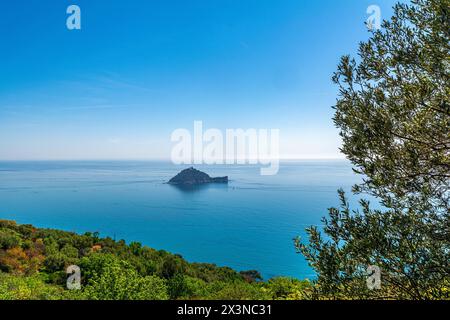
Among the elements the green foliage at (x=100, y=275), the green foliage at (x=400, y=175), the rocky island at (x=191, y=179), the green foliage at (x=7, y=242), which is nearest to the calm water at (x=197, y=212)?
the rocky island at (x=191, y=179)

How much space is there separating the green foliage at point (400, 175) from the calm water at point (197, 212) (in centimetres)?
4434

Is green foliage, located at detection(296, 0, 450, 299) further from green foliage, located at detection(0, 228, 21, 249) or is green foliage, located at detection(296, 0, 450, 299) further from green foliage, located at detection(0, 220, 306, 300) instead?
green foliage, located at detection(0, 228, 21, 249)

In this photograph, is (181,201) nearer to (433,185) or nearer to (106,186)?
(106,186)

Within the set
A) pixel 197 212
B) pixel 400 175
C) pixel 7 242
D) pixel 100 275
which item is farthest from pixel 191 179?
pixel 400 175

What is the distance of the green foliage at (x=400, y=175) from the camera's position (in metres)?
3.46

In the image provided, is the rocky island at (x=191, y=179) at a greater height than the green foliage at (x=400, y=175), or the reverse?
the green foliage at (x=400, y=175)

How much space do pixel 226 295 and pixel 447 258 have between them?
11.7 m

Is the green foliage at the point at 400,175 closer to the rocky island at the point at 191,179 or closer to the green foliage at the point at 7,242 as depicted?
the green foliage at the point at 7,242

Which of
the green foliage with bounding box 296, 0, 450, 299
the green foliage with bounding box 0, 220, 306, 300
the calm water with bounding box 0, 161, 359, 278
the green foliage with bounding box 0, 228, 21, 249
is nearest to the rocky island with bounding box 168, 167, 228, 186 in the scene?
the calm water with bounding box 0, 161, 359, 278

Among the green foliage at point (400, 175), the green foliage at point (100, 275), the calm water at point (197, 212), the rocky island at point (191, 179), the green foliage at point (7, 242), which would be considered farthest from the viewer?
the rocky island at point (191, 179)

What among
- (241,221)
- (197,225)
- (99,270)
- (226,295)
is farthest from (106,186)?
(226,295)

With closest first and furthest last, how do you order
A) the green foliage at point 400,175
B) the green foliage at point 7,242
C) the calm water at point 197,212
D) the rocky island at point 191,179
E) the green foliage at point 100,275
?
the green foliage at point 400,175, the green foliage at point 100,275, the green foliage at point 7,242, the calm water at point 197,212, the rocky island at point 191,179

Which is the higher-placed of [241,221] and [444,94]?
[444,94]
